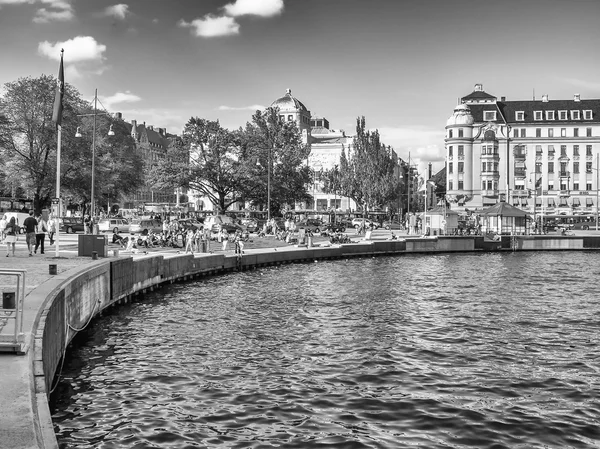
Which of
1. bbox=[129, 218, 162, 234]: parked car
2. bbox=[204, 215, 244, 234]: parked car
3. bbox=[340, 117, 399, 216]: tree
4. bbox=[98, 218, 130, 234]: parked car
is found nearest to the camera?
bbox=[129, 218, 162, 234]: parked car

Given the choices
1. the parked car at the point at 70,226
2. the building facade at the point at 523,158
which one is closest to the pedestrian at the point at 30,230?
the parked car at the point at 70,226

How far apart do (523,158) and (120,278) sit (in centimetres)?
10147

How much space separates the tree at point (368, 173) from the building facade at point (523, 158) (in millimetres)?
15158

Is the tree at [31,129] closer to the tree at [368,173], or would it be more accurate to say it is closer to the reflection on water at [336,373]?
the reflection on water at [336,373]

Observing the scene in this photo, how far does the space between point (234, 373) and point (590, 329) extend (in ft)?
44.8

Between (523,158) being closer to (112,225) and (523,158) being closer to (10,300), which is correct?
(112,225)

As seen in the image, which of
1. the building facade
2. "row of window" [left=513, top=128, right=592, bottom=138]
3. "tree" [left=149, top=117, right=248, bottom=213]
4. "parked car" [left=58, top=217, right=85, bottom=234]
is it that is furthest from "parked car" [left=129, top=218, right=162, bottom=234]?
"row of window" [left=513, top=128, right=592, bottom=138]

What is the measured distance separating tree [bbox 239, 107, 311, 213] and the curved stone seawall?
860 inches

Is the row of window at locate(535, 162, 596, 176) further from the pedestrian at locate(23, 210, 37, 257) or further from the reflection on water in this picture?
the pedestrian at locate(23, 210, 37, 257)

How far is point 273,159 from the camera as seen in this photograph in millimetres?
85625

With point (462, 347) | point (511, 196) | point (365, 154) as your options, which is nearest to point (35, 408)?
point (462, 347)

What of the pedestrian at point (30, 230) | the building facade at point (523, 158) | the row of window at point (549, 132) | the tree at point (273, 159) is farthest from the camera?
the row of window at point (549, 132)

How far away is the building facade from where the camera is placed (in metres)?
119

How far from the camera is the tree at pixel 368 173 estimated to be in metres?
108
